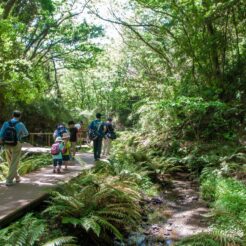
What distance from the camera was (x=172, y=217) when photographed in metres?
8.76

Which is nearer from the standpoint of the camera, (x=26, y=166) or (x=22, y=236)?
(x=22, y=236)

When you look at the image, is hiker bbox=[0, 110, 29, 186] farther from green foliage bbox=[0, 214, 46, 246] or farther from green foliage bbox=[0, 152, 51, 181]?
green foliage bbox=[0, 214, 46, 246]

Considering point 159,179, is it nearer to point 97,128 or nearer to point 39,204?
point 97,128

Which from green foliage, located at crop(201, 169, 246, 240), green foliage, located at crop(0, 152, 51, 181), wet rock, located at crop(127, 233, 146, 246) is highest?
green foliage, located at crop(0, 152, 51, 181)

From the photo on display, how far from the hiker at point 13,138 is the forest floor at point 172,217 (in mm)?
3485

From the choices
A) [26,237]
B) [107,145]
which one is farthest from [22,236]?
[107,145]

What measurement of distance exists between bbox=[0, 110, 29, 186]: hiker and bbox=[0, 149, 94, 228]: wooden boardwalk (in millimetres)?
449

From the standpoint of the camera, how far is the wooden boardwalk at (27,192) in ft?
21.0

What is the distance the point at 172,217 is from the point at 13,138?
14.4 ft

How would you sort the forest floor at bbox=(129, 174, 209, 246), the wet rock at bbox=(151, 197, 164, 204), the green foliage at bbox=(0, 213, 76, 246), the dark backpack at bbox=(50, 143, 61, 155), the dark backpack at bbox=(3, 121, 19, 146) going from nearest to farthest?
the green foliage at bbox=(0, 213, 76, 246) → the forest floor at bbox=(129, 174, 209, 246) → the dark backpack at bbox=(3, 121, 19, 146) → the wet rock at bbox=(151, 197, 164, 204) → the dark backpack at bbox=(50, 143, 61, 155)

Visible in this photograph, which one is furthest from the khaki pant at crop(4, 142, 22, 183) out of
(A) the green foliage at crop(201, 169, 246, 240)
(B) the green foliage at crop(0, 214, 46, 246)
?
(A) the green foliage at crop(201, 169, 246, 240)

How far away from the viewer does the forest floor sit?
7.33 m

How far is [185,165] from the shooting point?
13.9 meters

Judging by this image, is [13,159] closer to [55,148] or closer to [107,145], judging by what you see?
[55,148]
